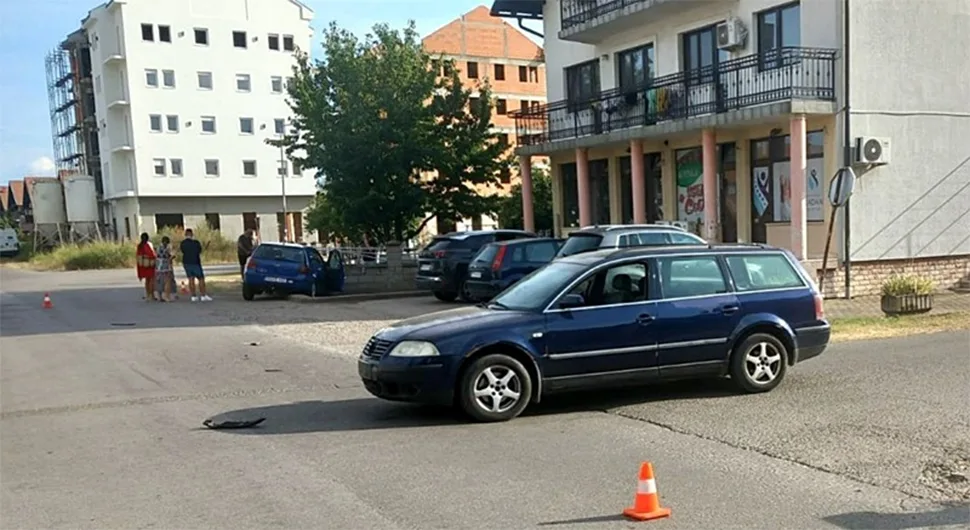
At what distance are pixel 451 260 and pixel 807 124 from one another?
9.05m

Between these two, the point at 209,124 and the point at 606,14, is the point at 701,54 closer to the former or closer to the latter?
the point at 606,14

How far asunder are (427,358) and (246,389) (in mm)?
3369

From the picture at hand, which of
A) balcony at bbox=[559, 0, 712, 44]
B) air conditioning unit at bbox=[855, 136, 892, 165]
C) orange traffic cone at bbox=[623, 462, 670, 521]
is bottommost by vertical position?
orange traffic cone at bbox=[623, 462, 670, 521]

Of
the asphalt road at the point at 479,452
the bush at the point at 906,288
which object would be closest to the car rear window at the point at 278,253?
the asphalt road at the point at 479,452

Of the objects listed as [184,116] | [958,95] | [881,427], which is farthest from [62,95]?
[881,427]

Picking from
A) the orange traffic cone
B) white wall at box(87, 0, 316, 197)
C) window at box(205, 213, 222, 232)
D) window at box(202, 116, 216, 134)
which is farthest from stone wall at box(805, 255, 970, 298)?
window at box(202, 116, 216, 134)

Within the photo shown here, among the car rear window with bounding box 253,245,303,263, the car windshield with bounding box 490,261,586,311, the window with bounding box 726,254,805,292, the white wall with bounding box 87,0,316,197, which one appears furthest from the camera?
the white wall with bounding box 87,0,316,197

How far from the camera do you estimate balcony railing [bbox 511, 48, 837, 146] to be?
59.2ft

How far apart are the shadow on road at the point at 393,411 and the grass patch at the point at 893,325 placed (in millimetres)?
4684

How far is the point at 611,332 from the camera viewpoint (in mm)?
7820

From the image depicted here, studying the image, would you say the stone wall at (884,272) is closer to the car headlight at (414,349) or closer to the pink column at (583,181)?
the pink column at (583,181)

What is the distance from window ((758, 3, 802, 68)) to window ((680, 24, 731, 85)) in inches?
43.3

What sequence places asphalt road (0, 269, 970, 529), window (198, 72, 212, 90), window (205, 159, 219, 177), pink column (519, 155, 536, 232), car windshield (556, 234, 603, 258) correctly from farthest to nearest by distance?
window (205, 159, 219, 177) → window (198, 72, 212, 90) → pink column (519, 155, 536, 232) → car windshield (556, 234, 603, 258) → asphalt road (0, 269, 970, 529)

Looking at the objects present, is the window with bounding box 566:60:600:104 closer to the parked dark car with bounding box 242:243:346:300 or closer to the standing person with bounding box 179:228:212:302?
the parked dark car with bounding box 242:243:346:300
